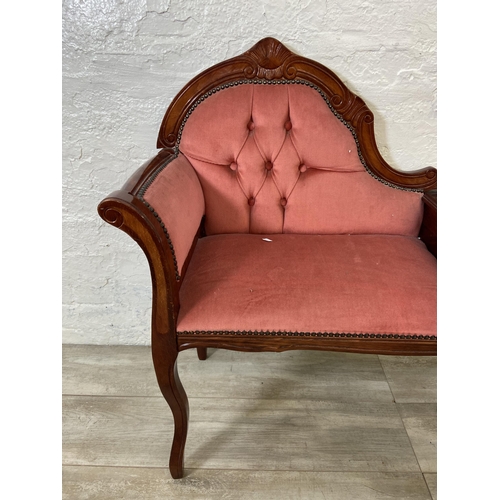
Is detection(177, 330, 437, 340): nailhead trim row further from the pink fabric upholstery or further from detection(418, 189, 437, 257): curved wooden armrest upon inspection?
detection(418, 189, 437, 257): curved wooden armrest

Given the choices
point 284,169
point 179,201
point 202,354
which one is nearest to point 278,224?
point 284,169

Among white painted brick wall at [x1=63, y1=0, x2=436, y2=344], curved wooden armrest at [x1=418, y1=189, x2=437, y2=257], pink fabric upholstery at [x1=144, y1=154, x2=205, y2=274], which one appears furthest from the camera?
white painted brick wall at [x1=63, y1=0, x2=436, y2=344]

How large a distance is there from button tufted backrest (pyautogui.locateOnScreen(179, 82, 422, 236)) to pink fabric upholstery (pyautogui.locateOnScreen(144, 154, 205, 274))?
0.11 m

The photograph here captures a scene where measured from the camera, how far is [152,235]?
122 centimetres

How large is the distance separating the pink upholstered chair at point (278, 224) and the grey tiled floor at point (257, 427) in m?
0.14

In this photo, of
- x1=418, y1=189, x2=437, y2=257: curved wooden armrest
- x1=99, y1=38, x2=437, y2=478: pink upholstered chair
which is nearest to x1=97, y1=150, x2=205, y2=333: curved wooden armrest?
x1=99, y1=38, x2=437, y2=478: pink upholstered chair

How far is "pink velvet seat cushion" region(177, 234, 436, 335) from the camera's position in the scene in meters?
1.31

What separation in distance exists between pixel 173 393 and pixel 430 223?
96cm

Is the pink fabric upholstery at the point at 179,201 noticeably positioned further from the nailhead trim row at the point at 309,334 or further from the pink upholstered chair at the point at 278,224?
the nailhead trim row at the point at 309,334

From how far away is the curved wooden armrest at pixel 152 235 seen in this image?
3.91 feet

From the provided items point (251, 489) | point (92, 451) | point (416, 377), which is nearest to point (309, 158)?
point (416, 377)

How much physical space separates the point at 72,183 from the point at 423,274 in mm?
1323

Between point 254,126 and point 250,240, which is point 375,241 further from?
point 254,126

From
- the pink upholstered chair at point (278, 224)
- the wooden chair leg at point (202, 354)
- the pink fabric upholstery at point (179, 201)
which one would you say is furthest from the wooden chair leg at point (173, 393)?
the wooden chair leg at point (202, 354)
